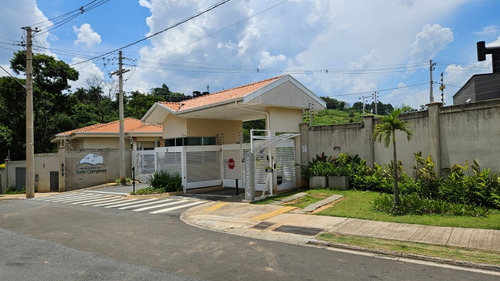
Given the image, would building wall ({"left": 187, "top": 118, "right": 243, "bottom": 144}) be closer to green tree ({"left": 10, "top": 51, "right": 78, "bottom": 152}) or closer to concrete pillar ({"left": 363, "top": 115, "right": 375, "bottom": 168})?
concrete pillar ({"left": 363, "top": 115, "right": 375, "bottom": 168})

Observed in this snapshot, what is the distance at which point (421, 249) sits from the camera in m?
6.84

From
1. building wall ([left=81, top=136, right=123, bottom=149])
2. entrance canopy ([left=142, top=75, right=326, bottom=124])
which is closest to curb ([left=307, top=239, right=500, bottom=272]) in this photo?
entrance canopy ([left=142, top=75, right=326, bottom=124])

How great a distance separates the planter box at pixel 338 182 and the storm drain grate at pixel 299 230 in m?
5.72

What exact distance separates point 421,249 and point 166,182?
14073 millimetres

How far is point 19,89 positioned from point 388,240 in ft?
136

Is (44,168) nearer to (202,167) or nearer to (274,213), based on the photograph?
(202,167)

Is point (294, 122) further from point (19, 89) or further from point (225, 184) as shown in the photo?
point (19, 89)

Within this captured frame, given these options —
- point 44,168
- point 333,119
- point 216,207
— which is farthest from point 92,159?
point 333,119

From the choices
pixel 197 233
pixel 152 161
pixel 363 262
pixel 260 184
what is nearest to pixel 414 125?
pixel 260 184

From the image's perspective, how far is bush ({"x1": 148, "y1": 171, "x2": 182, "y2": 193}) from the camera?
1809 centimetres

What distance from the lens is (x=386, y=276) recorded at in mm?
5594

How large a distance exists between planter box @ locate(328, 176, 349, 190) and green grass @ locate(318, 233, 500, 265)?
6.51m

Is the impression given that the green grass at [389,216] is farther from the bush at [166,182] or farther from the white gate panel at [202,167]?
the bush at [166,182]

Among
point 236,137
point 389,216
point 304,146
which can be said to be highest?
point 236,137
